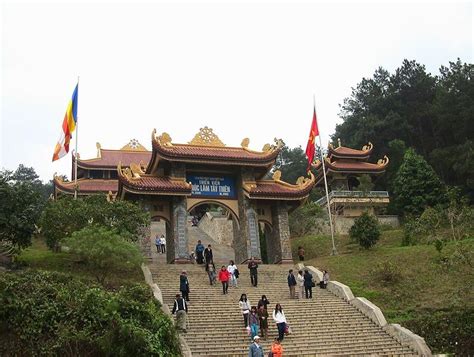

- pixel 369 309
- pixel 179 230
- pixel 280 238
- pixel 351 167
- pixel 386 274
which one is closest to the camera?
pixel 369 309

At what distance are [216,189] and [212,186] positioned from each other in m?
0.26

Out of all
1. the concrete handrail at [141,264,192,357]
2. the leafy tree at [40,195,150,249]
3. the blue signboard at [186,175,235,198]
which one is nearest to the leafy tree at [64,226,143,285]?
the concrete handrail at [141,264,192,357]

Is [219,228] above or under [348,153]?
under

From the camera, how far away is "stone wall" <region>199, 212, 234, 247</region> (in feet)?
140

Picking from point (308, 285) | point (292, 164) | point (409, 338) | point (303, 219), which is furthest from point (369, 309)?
point (292, 164)

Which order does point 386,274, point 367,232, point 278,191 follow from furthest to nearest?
point 278,191, point 367,232, point 386,274

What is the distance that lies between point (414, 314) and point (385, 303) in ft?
5.36

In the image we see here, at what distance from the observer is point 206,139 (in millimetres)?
31141

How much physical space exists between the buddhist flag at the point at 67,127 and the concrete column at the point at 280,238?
11.1m

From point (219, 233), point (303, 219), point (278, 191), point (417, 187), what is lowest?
point (303, 219)

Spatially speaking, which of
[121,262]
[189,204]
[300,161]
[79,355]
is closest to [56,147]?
[189,204]

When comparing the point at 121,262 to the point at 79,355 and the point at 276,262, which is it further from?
the point at 276,262

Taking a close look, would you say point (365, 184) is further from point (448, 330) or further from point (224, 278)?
point (448, 330)

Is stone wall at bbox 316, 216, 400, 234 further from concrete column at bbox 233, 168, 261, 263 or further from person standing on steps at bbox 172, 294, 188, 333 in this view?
person standing on steps at bbox 172, 294, 188, 333
